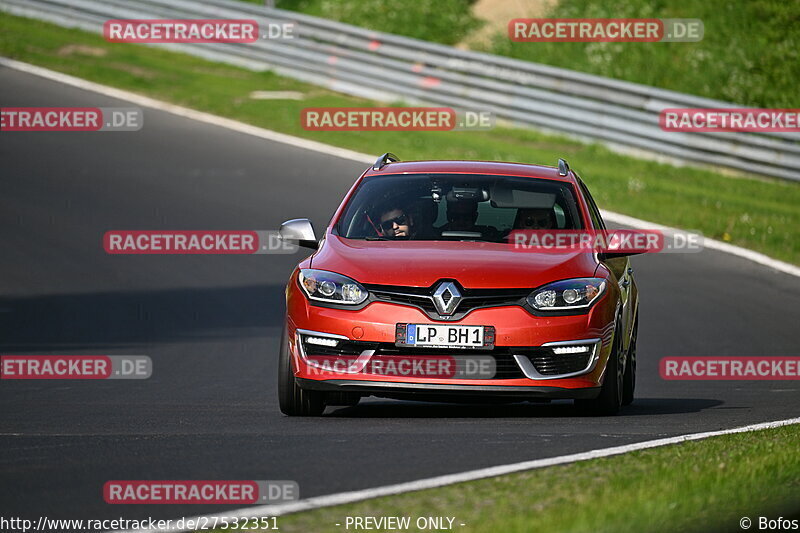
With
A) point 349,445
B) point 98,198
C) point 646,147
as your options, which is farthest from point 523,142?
point 349,445

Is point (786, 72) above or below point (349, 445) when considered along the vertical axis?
above

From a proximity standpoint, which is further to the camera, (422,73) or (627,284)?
(422,73)

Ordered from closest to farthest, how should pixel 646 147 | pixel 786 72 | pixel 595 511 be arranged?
pixel 595 511 < pixel 646 147 < pixel 786 72

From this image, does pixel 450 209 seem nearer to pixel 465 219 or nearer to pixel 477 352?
pixel 465 219

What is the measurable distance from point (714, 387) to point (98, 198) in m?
10.2

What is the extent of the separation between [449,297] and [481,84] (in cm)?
1733

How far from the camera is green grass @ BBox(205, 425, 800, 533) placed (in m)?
5.46

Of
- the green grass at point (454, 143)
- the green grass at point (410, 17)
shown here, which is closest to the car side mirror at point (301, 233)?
the green grass at point (454, 143)

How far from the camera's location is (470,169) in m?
10.2

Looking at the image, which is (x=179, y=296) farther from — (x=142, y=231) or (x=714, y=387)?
(x=714, y=387)

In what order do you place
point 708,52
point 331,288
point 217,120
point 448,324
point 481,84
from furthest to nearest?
point 708,52 < point 481,84 < point 217,120 < point 331,288 < point 448,324

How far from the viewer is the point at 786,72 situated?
2680 cm

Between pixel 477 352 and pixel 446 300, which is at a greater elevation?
pixel 446 300

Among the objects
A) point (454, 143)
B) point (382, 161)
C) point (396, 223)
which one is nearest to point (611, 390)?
point (396, 223)
